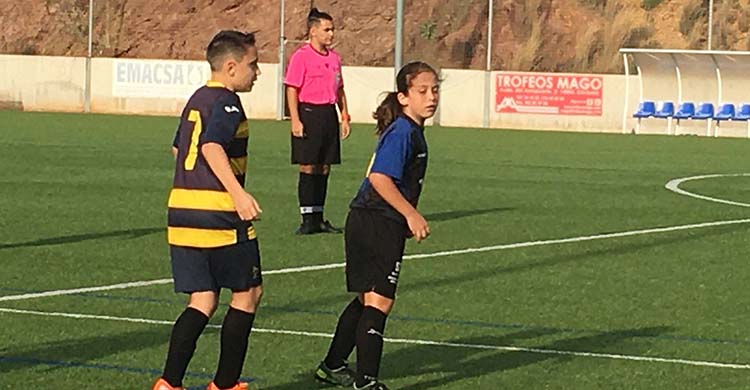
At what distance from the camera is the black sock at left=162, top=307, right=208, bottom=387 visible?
287 inches

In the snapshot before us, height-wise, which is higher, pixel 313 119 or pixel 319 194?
pixel 313 119

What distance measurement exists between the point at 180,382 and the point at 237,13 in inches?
1893

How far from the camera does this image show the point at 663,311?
34.8 feet

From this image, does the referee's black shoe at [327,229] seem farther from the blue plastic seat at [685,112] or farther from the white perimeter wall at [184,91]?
the white perimeter wall at [184,91]

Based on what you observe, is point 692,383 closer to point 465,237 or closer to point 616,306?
point 616,306

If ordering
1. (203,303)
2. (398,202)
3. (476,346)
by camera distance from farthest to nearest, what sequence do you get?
(476,346) < (398,202) < (203,303)

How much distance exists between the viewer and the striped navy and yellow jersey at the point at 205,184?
718 centimetres

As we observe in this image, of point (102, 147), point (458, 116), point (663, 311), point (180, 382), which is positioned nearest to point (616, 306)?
point (663, 311)

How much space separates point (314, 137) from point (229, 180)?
8052 millimetres

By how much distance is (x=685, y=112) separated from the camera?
39281mm

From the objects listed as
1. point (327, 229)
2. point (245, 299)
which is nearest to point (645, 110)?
point (327, 229)

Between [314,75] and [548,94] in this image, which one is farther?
[548,94]

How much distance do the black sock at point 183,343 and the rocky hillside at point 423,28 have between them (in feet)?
137

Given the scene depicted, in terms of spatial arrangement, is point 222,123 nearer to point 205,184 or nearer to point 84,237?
point 205,184
